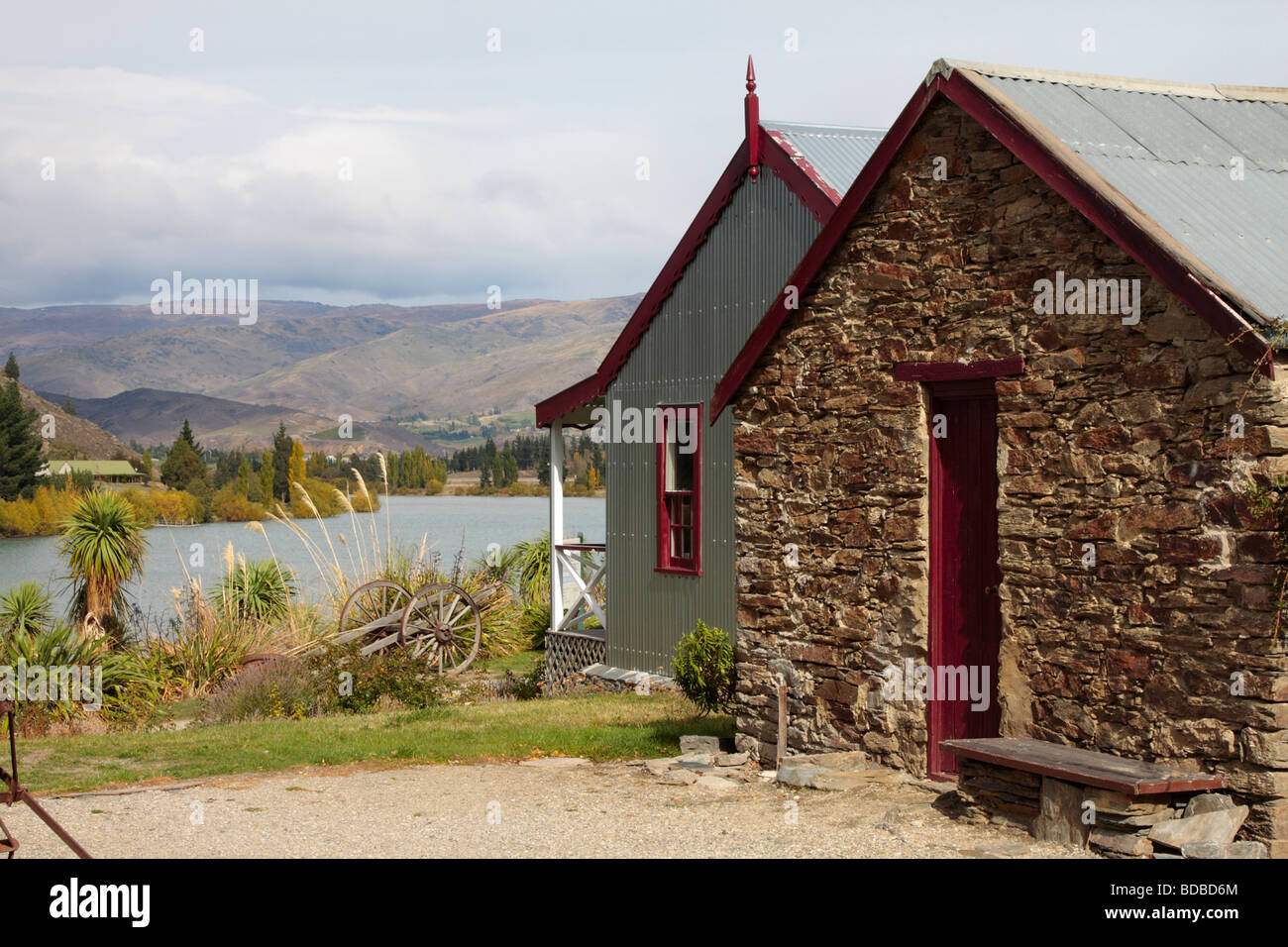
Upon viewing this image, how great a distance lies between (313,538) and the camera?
31.4 meters

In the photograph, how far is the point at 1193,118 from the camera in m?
9.80

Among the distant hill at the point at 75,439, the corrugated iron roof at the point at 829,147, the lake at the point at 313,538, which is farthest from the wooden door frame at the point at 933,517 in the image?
the distant hill at the point at 75,439

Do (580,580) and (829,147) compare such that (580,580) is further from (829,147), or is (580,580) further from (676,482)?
(829,147)

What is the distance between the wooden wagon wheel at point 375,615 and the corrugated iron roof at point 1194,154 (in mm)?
12721

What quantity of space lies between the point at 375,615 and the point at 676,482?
626 cm

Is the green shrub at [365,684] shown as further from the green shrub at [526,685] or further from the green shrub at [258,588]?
the green shrub at [258,588]

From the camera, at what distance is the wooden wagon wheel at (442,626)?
65.2ft

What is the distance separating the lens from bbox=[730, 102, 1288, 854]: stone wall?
7.46 m

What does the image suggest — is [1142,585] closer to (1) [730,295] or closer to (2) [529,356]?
(1) [730,295]

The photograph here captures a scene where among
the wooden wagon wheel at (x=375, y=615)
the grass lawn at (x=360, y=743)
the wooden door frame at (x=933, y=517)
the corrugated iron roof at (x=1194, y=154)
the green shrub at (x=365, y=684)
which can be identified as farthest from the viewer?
→ the wooden wagon wheel at (x=375, y=615)

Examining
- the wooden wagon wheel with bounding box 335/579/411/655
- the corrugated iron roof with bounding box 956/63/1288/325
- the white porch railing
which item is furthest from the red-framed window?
the corrugated iron roof with bounding box 956/63/1288/325

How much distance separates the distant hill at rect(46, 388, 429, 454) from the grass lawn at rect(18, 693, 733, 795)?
9810cm

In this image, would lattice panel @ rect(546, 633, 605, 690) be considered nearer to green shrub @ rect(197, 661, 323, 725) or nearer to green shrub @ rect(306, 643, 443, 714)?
green shrub @ rect(306, 643, 443, 714)

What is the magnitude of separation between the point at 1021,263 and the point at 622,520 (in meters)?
9.44
